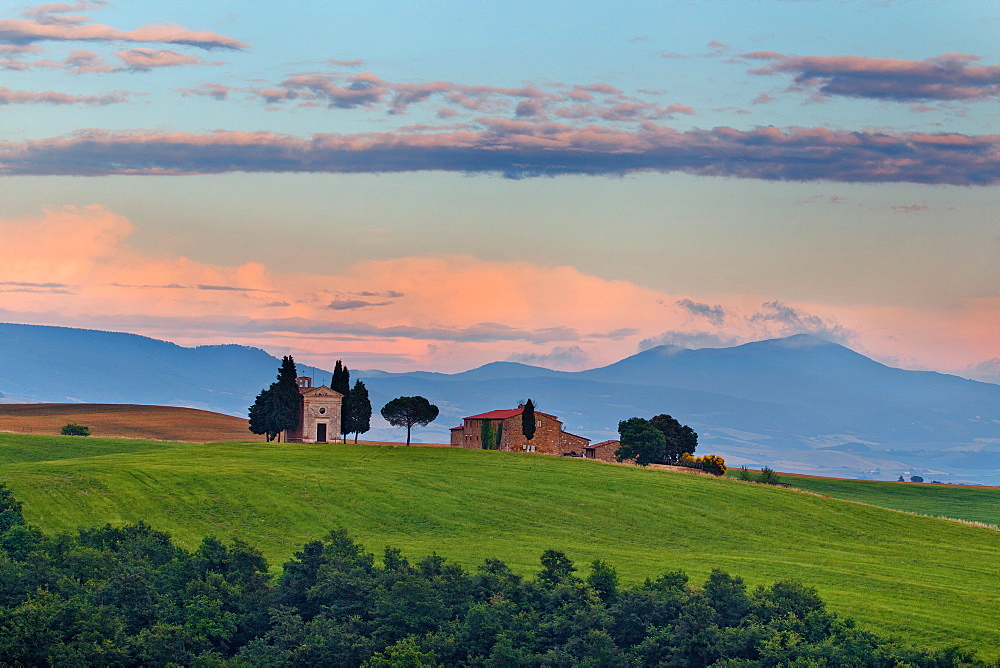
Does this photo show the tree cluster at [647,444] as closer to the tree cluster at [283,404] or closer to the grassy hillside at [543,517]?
the grassy hillside at [543,517]

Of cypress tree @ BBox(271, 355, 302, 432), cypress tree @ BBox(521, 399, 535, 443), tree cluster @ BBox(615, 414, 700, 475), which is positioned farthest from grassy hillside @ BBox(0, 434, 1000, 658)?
tree cluster @ BBox(615, 414, 700, 475)

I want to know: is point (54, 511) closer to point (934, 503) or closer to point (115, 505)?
point (115, 505)

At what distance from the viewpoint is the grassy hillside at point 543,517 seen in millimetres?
51062

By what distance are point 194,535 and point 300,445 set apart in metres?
38.2

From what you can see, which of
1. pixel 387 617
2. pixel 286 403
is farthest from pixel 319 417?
pixel 387 617

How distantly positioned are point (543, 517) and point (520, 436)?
48.3 meters

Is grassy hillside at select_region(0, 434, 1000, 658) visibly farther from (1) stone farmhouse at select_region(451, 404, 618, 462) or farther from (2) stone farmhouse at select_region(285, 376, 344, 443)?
(1) stone farmhouse at select_region(451, 404, 618, 462)

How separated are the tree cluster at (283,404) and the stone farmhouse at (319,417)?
2.75 feet

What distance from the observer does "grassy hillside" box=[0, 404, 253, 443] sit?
132 metres

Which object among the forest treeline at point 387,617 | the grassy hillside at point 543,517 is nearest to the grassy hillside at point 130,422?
the grassy hillside at point 543,517

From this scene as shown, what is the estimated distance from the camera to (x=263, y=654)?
35312 mm

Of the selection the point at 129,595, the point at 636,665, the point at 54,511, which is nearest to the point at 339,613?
the point at 129,595

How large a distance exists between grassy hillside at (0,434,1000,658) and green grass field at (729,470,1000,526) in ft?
83.5

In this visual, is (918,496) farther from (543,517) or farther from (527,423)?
(543,517)
